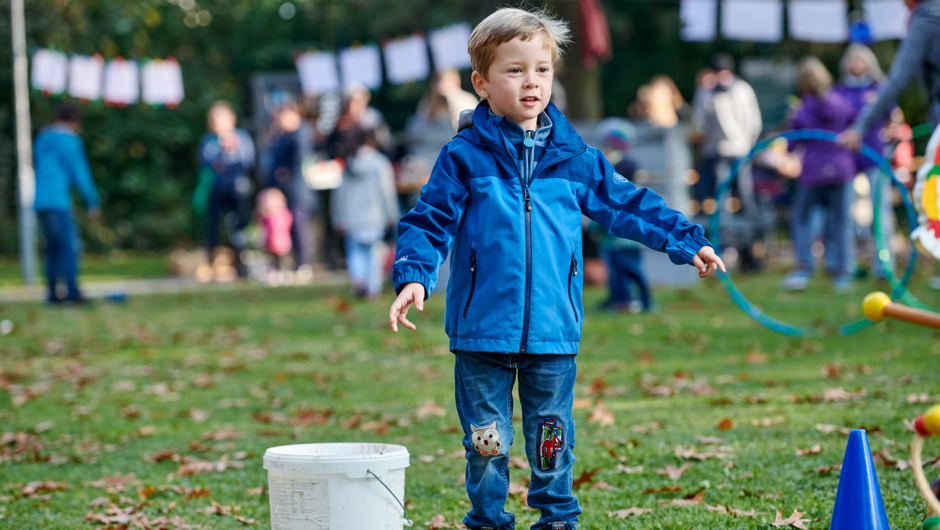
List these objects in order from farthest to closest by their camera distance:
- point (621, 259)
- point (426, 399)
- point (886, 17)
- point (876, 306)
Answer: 1. point (886, 17)
2. point (621, 259)
3. point (426, 399)
4. point (876, 306)

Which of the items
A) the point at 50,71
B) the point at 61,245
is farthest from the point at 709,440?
the point at 50,71

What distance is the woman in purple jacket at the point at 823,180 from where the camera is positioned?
10.1 m

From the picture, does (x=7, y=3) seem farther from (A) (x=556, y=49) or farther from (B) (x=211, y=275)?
(A) (x=556, y=49)

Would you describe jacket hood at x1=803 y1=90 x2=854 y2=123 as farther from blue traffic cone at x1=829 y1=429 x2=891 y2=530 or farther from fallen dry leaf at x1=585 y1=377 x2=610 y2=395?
blue traffic cone at x1=829 y1=429 x2=891 y2=530

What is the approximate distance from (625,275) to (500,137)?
6481 millimetres

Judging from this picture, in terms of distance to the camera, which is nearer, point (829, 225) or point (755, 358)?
point (755, 358)

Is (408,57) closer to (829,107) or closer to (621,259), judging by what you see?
(829,107)

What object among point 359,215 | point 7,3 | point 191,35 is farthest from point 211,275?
point 191,35

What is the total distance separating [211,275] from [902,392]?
1295 centimetres

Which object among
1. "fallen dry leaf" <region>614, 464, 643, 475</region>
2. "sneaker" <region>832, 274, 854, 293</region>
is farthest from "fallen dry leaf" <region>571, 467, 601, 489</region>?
"sneaker" <region>832, 274, 854, 293</region>

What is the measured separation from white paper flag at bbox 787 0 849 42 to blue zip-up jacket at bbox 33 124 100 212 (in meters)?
8.95

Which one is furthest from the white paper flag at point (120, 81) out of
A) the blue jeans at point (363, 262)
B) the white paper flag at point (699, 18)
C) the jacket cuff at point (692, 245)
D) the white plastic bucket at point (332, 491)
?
the jacket cuff at point (692, 245)

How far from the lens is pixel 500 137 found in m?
3.17

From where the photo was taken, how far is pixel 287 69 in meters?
31.0
